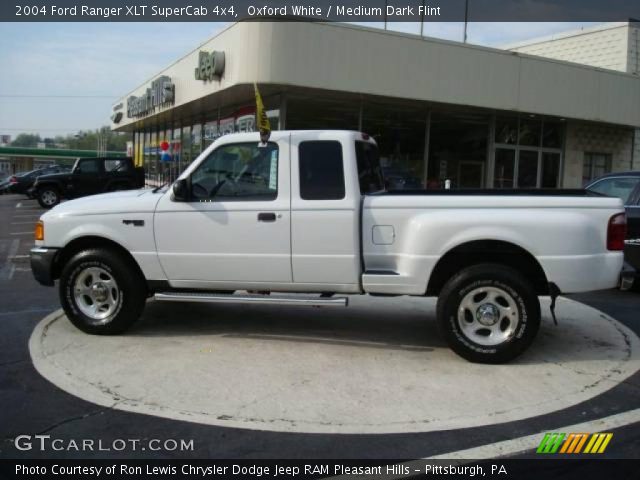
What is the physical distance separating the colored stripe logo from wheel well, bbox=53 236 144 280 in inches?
156

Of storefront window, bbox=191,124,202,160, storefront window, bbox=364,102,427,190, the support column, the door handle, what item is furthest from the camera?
storefront window, bbox=191,124,202,160

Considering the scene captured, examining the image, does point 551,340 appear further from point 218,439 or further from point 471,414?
point 218,439

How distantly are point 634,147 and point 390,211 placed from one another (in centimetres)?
2140

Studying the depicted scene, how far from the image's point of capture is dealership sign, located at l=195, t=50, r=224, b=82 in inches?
632

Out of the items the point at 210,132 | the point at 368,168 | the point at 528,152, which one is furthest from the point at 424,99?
the point at 368,168

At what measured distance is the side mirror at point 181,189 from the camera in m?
5.75

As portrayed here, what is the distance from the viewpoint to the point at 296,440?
3.82 meters

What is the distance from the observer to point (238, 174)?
5797 millimetres

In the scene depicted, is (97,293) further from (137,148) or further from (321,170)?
(137,148)

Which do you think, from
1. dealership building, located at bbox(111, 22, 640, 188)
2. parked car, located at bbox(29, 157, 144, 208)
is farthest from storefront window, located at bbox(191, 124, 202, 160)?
parked car, located at bbox(29, 157, 144, 208)

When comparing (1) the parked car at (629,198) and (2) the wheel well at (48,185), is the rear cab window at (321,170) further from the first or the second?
(2) the wheel well at (48,185)

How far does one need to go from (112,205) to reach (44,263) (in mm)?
895

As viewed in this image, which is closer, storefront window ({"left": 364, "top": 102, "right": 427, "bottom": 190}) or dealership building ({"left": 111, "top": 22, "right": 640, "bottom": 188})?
dealership building ({"left": 111, "top": 22, "right": 640, "bottom": 188})

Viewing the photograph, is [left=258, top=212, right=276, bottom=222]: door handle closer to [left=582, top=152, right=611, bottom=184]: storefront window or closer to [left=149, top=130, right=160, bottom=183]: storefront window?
[left=582, top=152, right=611, bottom=184]: storefront window
